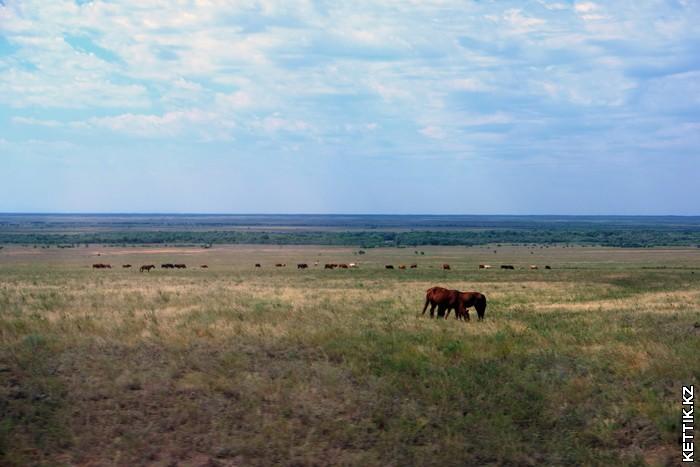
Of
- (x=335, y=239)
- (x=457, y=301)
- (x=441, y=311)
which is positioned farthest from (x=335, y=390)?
(x=335, y=239)

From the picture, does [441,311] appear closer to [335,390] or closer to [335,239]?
[335,390]

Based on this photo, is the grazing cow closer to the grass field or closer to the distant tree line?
the grass field

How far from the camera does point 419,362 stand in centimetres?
1286

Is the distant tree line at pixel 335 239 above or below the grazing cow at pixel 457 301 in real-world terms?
below

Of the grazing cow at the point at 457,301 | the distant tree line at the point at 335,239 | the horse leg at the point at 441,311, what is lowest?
the distant tree line at the point at 335,239

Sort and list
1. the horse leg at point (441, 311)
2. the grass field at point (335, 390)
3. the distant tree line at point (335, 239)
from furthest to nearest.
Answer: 1. the distant tree line at point (335, 239)
2. the horse leg at point (441, 311)
3. the grass field at point (335, 390)

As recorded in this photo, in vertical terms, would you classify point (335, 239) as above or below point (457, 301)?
below

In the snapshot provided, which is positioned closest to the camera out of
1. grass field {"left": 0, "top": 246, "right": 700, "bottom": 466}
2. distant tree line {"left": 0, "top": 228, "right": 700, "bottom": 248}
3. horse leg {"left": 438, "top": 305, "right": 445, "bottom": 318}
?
grass field {"left": 0, "top": 246, "right": 700, "bottom": 466}

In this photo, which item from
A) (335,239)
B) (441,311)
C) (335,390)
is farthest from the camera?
(335,239)

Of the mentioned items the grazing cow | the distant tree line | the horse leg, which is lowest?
the distant tree line

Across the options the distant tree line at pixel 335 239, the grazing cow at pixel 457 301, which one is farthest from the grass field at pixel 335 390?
the distant tree line at pixel 335 239

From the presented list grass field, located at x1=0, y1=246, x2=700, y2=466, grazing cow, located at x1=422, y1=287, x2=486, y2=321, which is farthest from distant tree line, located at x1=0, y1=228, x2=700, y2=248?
grass field, located at x1=0, y1=246, x2=700, y2=466

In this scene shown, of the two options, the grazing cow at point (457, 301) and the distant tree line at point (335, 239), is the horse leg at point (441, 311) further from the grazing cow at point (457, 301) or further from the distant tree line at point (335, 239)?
the distant tree line at point (335, 239)

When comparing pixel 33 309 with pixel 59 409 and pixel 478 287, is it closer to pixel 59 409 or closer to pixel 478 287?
pixel 59 409
